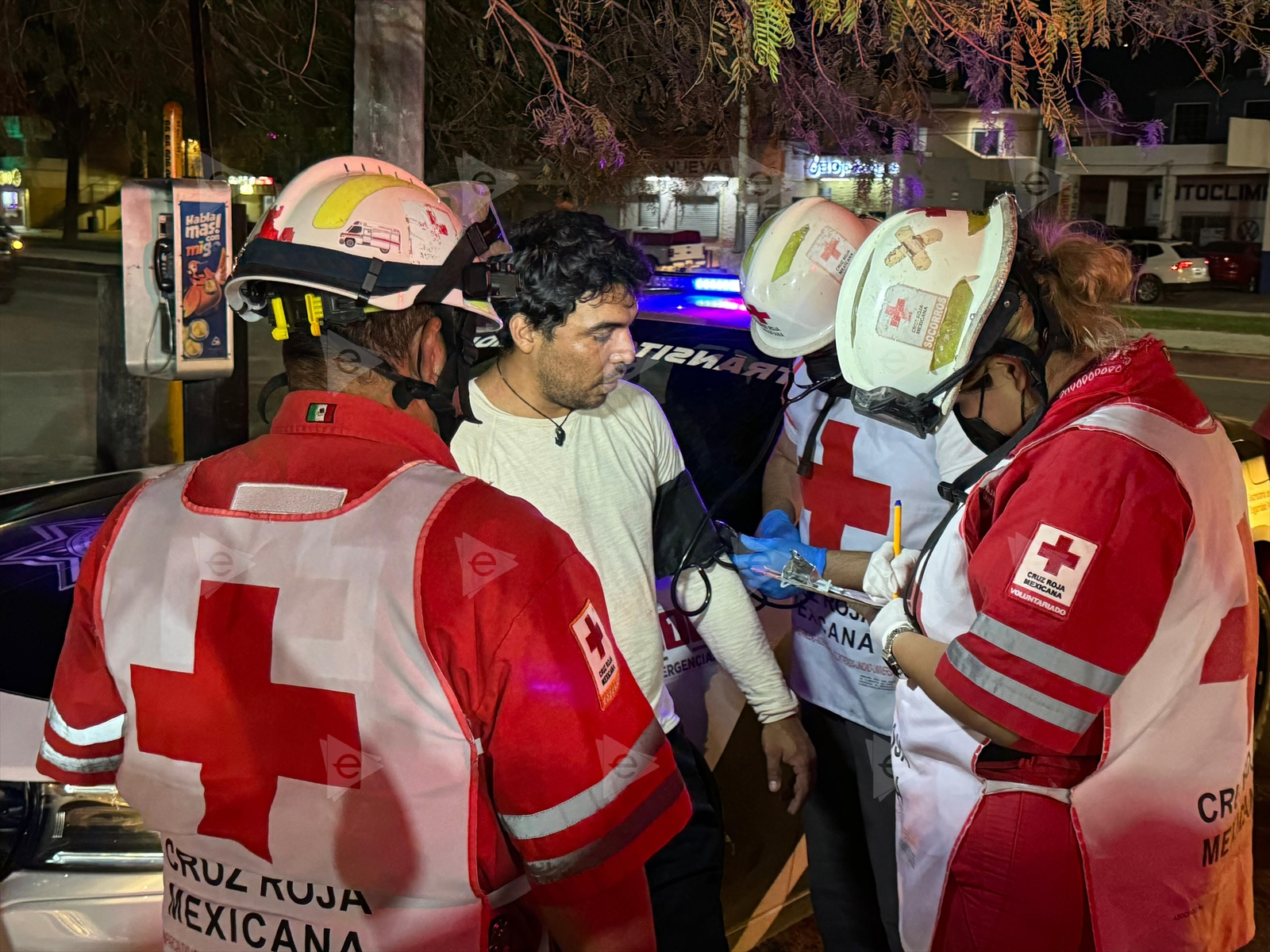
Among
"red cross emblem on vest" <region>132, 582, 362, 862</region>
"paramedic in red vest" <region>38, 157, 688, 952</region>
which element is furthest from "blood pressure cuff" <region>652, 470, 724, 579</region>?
"red cross emblem on vest" <region>132, 582, 362, 862</region>

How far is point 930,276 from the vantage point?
90.8 inches

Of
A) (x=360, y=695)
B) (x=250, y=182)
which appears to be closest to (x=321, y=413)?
(x=360, y=695)

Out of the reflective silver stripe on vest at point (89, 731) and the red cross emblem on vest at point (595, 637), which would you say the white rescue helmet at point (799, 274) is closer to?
the red cross emblem on vest at point (595, 637)

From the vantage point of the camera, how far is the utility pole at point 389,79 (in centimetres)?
400

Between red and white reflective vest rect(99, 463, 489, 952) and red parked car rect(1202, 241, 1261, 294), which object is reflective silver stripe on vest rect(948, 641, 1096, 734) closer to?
red and white reflective vest rect(99, 463, 489, 952)

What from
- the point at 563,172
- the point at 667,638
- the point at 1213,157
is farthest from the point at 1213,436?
the point at 1213,157

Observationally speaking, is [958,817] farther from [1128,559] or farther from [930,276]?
[930,276]

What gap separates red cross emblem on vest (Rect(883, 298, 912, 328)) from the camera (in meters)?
2.33

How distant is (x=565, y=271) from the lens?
2.65 m

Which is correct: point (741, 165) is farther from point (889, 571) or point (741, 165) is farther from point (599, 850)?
point (599, 850)

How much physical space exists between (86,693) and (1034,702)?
143cm

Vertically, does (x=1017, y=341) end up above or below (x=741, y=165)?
below

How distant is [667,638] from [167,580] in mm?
1559

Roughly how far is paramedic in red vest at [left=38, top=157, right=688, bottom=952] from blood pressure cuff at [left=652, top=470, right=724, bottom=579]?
46.1 inches
